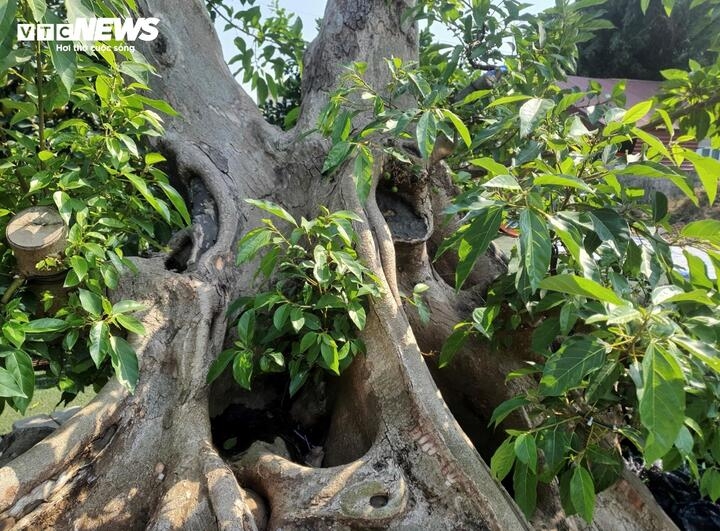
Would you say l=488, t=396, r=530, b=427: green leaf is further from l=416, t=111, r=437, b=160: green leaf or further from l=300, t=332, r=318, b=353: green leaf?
l=416, t=111, r=437, b=160: green leaf

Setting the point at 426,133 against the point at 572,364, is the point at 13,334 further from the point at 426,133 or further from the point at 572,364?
the point at 572,364

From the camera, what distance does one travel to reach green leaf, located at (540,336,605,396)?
108 cm

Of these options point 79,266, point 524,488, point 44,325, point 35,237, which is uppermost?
point 35,237

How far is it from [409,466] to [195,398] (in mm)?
745

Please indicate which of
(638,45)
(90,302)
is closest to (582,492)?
(90,302)

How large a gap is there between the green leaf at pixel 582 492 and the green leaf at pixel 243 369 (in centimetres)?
94

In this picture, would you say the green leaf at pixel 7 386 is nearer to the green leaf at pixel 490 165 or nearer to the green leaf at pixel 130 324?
the green leaf at pixel 130 324

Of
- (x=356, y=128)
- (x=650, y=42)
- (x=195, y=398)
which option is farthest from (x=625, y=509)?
(x=650, y=42)

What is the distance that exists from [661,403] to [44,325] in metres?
1.55

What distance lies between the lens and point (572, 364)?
1091 millimetres

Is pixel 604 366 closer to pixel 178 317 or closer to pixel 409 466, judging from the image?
pixel 409 466

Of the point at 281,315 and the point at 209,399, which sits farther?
the point at 209,399

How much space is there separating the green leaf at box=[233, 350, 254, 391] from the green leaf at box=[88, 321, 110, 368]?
0.37 m

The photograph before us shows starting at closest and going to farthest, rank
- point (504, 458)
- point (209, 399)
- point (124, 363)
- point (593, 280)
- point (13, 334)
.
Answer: point (593, 280), point (504, 458), point (13, 334), point (124, 363), point (209, 399)
